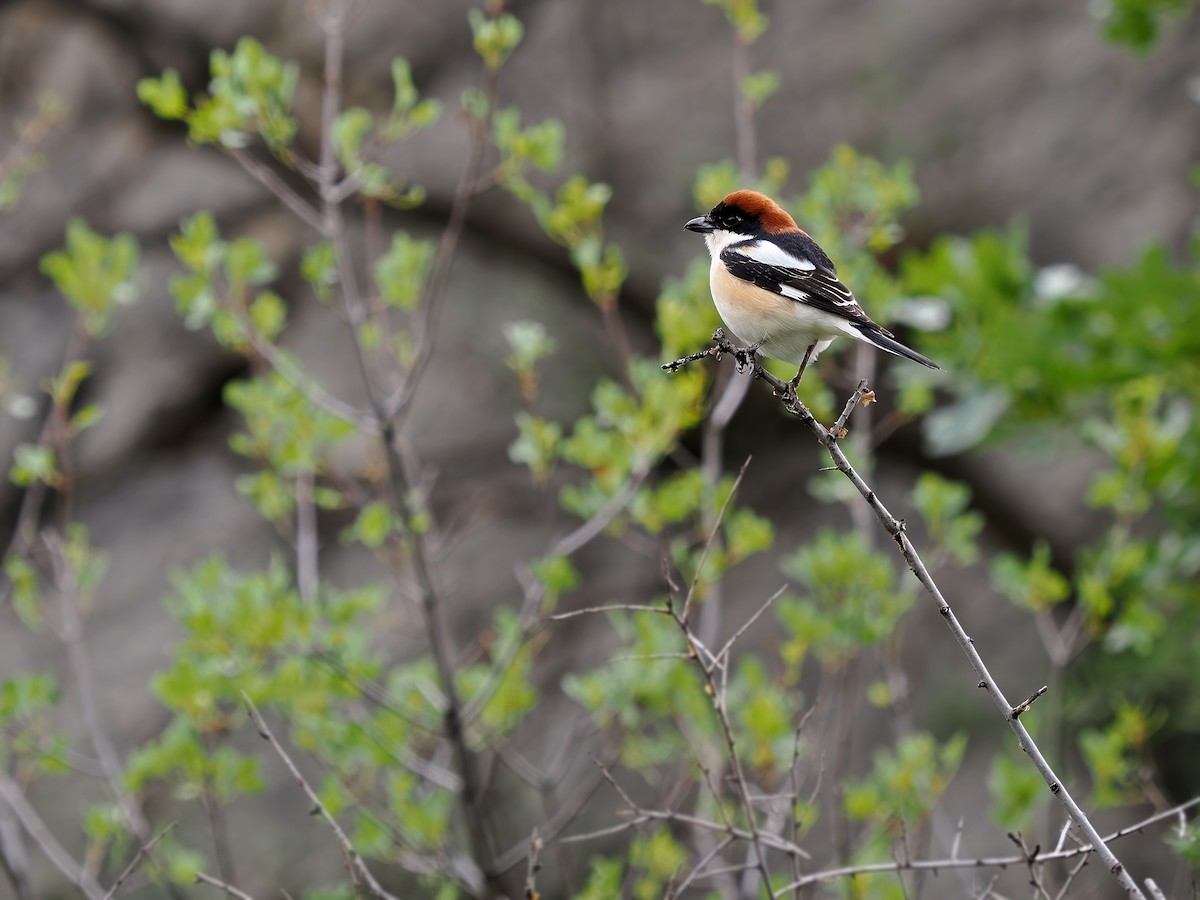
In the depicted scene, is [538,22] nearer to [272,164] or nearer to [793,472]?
[272,164]

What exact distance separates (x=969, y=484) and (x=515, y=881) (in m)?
3.23

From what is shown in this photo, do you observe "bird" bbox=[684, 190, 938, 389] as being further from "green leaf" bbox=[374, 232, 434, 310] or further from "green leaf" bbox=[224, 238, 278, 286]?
"green leaf" bbox=[224, 238, 278, 286]

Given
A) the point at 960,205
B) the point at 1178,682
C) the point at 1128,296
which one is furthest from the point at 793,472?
the point at 1128,296

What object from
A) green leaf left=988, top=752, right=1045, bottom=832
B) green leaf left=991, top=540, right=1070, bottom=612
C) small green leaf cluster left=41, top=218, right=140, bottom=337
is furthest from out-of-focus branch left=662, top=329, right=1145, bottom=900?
small green leaf cluster left=41, top=218, right=140, bottom=337

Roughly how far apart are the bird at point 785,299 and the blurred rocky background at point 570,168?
125 inches

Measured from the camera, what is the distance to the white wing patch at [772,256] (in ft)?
10.7

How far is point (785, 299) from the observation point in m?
3.09

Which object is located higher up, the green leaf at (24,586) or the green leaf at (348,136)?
the green leaf at (348,136)

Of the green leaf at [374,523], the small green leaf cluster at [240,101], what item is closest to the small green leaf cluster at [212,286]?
the small green leaf cluster at [240,101]

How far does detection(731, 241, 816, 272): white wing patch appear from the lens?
10.7 ft

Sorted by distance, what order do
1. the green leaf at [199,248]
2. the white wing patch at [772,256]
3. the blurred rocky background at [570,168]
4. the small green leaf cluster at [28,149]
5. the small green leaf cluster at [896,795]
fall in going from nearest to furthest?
1. the white wing patch at [772,256]
2. the green leaf at [199,248]
3. the small green leaf cluster at [896,795]
4. the small green leaf cluster at [28,149]
5. the blurred rocky background at [570,168]

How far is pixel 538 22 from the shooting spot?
6.77 metres

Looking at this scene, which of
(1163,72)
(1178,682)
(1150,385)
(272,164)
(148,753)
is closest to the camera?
(148,753)

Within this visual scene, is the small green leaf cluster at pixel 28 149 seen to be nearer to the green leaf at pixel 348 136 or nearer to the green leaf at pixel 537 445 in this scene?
the green leaf at pixel 348 136
